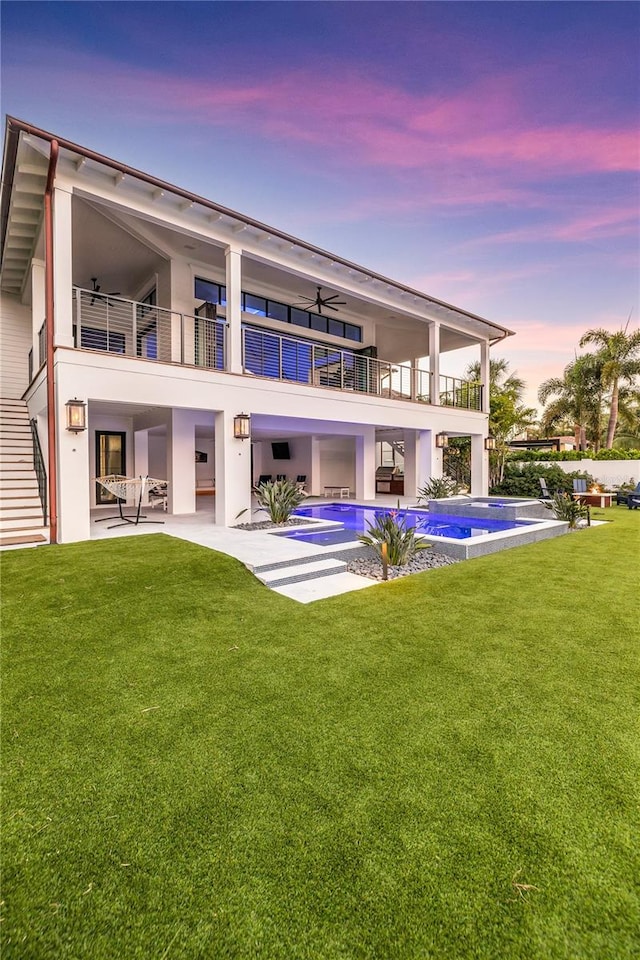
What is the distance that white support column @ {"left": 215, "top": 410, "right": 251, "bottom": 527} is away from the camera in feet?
37.1

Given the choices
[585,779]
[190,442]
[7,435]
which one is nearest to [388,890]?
[585,779]

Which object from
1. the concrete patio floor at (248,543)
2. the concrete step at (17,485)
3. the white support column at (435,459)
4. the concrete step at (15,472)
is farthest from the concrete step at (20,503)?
the white support column at (435,459)

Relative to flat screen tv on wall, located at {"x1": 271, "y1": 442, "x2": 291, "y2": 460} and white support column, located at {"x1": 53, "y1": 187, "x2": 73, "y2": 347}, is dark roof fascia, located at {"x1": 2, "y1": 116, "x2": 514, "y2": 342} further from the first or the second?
flat screen tv on wall, located at {"x1": 271, "y1": 442, "x2": 291, "y2": 460}

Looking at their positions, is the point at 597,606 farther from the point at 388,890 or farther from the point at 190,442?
the point at 190,442

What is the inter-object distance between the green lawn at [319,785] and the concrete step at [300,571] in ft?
4.31

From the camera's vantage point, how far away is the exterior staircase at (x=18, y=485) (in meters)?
9.16

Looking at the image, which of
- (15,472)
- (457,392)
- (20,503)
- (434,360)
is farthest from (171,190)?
(457,392)

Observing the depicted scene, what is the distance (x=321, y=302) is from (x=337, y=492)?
8.32 meters

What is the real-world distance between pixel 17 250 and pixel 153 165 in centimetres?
548

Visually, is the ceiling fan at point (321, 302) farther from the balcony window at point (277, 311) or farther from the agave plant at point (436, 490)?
the agave plant at point (436, 490)

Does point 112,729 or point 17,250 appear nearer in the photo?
point 112,729

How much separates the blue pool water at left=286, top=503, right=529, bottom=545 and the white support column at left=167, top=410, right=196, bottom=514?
3.55 metres

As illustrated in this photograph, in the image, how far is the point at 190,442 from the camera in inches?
530

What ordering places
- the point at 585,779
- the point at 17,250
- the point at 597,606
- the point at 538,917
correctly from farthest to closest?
1. the point at 17,250
2. the point at 597,606
3. the point at 585,779
4. the point at 538,917
